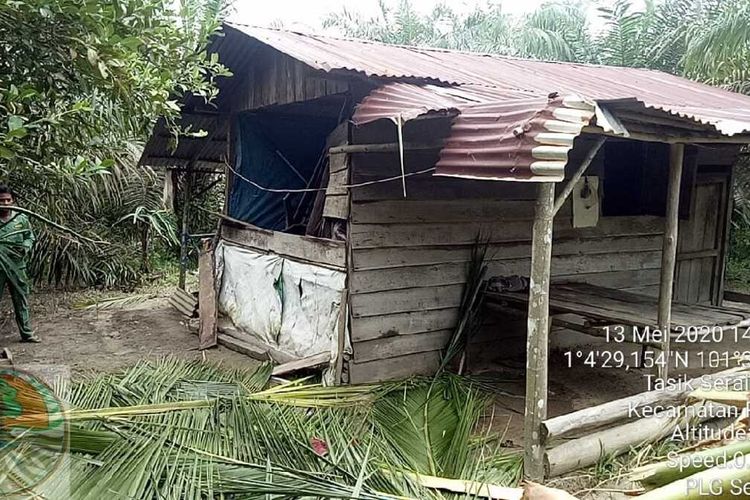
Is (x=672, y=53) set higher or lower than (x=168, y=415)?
higher

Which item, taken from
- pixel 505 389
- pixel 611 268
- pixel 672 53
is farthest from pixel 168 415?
pixel 672 53

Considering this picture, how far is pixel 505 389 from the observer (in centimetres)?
513

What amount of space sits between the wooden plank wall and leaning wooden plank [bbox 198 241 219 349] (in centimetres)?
227

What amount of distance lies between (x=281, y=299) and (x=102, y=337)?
8.17ft

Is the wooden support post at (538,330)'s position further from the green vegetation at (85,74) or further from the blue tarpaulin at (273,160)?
the blue tarpaulin at (273,160)

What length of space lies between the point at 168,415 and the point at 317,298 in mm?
1957

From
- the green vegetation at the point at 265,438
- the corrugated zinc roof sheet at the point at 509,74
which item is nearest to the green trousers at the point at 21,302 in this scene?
the green vegetation at the point at 265,438

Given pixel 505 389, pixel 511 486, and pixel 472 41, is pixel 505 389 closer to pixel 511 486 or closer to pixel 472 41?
pixel 511 486

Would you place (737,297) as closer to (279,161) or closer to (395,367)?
(395,367)

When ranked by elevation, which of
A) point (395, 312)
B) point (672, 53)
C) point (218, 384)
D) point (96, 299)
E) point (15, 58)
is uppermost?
point (672, 53)

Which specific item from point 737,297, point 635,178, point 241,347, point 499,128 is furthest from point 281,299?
point 737,297

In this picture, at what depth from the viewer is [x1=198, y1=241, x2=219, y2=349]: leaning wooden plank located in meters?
6.54

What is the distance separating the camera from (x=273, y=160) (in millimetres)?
6387

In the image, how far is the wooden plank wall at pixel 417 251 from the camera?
495 cm
